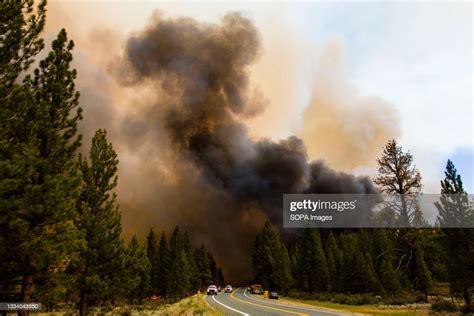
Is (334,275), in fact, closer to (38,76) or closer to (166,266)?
(166,266)

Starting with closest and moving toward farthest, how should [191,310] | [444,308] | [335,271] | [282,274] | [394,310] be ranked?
1. [444,308]
2. [394,310]
3. [191,310]
4. [335,271]
5. [282,274]

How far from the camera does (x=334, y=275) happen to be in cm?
7138

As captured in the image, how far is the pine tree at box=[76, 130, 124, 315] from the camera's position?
2566 centimetres

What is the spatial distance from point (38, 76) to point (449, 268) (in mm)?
29428

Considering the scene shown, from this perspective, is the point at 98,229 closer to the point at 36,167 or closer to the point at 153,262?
the point at 36,167

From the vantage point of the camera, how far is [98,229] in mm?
26062

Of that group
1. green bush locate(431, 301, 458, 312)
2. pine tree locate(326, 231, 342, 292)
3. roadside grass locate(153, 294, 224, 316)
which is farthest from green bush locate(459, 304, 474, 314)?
pine tree locate(326, 231, 342, 292)

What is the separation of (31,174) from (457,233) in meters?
28.0

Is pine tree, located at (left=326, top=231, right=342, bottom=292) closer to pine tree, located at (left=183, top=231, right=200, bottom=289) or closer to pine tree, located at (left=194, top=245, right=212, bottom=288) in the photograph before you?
pine tree, located at (left=183, top=231, right=200, bottom=289)

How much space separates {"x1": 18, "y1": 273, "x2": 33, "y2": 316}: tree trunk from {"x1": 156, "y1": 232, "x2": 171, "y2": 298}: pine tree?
66.8m

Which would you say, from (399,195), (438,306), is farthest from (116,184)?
(438,306)

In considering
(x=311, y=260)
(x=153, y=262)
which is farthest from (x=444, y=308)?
(x=153, y=262)

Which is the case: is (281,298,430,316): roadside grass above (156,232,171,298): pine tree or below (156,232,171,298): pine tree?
above

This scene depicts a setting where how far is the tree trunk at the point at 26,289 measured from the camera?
16.6 m
